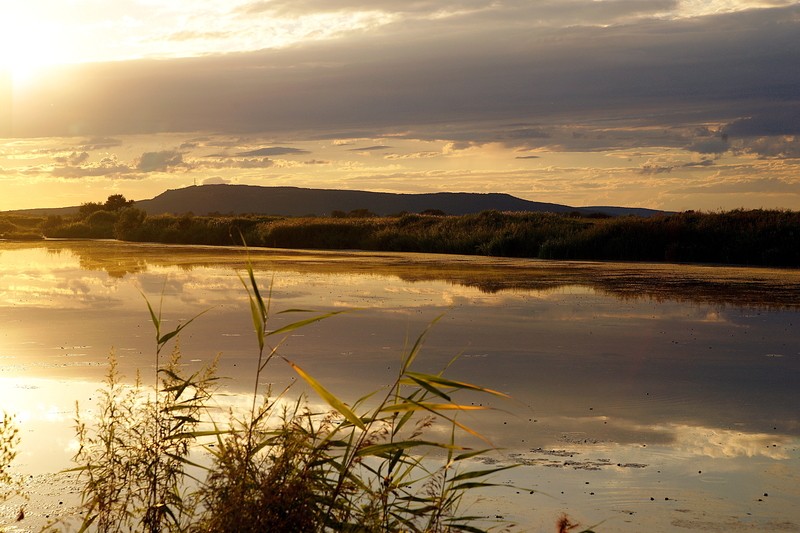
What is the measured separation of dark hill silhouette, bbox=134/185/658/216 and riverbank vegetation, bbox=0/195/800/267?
65477mm

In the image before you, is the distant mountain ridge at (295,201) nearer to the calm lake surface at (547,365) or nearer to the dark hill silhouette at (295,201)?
the dark hill silhouette at (295,201)

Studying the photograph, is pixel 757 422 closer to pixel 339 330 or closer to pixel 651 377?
pixel 651 377

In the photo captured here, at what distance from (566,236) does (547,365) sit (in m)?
23.5

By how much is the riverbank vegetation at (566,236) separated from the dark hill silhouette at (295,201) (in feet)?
215

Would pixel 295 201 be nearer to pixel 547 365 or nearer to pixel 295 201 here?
pixel 295 201

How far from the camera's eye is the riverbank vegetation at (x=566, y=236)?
2875 cm

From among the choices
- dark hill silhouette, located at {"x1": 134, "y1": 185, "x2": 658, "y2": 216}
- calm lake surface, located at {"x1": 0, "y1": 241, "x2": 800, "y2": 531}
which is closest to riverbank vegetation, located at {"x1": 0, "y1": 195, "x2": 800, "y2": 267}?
calm lake surface, located at {"x1": 0, "y1": 241, "x2": 800, "y2": 531}

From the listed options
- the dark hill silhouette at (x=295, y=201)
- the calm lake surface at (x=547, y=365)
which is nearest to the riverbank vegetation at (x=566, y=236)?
the calm lake surface at (x=547, y=365)

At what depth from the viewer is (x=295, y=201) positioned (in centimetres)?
12356

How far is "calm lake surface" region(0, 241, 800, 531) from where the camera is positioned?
5.27 meters

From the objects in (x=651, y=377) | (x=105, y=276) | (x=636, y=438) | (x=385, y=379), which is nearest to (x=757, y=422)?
(x=636, y=438)

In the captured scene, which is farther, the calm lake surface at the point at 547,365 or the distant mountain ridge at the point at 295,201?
the distant mountain ridge at the point at 295,201

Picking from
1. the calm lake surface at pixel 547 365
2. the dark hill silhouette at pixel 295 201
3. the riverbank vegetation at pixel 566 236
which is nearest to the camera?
the calm lake surface at pixel 547 365

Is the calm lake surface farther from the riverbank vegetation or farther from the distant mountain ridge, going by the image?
the distant mountain ridge
